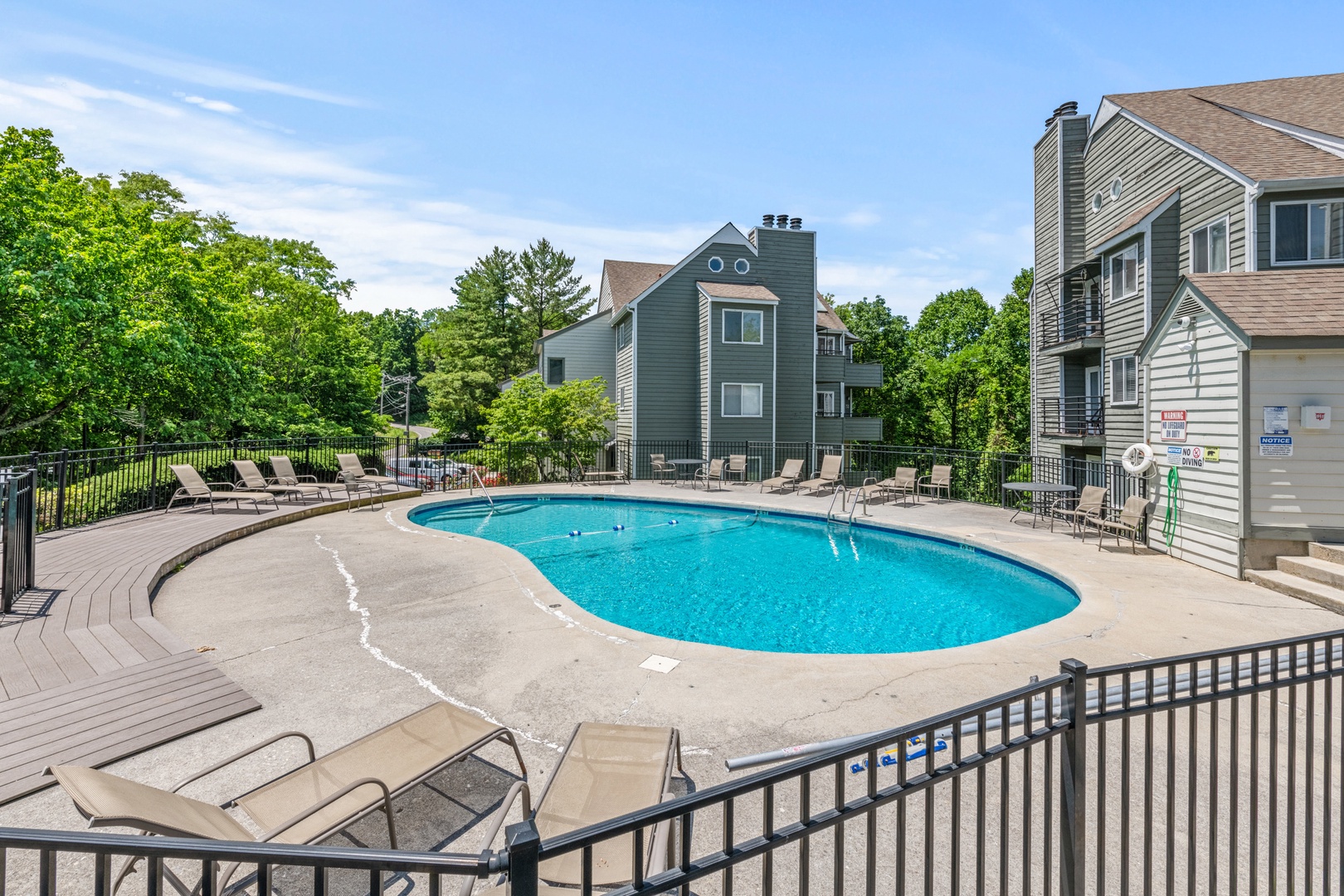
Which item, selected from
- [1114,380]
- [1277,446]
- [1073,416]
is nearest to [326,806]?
[1277,446]

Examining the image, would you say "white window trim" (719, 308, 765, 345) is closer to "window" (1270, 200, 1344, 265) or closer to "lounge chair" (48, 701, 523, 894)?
"window" (1270, 200, 1344, 265)

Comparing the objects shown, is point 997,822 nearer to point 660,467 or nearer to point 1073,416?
point 660,467

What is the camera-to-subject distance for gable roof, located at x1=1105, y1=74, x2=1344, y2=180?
40.4ft

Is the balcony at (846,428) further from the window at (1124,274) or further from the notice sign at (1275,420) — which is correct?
the notice sign at (1275,420)

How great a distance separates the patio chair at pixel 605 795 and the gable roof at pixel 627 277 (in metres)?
23.5

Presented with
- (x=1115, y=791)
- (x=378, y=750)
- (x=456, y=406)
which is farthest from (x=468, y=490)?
(x=456, y=406)

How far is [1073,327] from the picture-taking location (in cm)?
1897

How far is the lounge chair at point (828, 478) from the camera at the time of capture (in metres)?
17.8

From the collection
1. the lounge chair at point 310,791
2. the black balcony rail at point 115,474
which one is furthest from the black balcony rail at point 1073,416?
the black balcony rail at point 115,474

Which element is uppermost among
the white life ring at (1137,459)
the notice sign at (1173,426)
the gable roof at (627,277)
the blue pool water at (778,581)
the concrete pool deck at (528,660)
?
the gable roof at (627,277)

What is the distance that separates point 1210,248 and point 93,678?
63.1 feet

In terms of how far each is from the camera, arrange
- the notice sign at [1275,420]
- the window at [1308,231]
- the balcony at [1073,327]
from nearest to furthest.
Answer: the notice sign at [1275,420], the window at [1308,231], the balcony at [1073,327]

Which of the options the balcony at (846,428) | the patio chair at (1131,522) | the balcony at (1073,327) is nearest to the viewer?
the patio chair at (1131,522)

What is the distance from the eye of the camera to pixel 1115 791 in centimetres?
340
